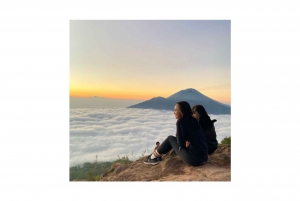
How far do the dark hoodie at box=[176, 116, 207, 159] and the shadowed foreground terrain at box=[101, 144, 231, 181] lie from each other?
0.25m

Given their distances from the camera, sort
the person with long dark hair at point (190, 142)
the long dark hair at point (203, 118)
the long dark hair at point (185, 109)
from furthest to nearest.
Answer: the long dark hair at point (203, 118) < the long dark hair at point (185, 109) < the person with long dark hair at point (190, 142)

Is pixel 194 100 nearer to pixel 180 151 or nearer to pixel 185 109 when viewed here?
pixel 185 109

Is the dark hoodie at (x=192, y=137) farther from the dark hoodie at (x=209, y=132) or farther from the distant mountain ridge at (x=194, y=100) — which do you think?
the distant mountain ridge at (x=194, y=100)

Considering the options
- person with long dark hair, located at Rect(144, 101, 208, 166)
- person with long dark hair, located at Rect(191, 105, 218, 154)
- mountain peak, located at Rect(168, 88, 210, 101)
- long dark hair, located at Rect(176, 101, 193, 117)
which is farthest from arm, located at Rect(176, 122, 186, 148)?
mountain peak, located at Rect(168, 88, 210, 101)

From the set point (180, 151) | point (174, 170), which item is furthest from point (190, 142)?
point (174, 170)

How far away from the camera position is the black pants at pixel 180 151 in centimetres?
423

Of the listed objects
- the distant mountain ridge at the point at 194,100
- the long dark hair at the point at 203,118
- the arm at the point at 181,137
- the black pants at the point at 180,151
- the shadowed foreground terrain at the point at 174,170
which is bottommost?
the shadowed foreground terrain at the point at 174,170

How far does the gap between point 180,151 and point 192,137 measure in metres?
0.25

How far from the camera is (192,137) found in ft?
13.8

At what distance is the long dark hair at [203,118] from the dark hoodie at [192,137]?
0.30 metres

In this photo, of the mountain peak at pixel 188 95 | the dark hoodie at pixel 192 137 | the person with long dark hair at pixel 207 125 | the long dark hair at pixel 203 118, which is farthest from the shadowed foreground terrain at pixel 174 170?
the mountain peak at pixel 188 95

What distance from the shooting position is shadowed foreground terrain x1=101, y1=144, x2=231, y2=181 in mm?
4285

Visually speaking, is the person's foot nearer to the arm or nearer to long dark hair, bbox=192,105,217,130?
the arm
